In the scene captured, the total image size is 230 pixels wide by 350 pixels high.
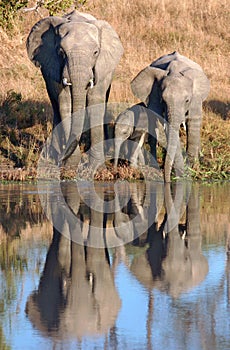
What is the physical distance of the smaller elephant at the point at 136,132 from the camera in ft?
58.6

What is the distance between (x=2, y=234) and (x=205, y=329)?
4414 mm

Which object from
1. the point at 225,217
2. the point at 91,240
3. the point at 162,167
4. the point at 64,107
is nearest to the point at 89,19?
the point at 64,107

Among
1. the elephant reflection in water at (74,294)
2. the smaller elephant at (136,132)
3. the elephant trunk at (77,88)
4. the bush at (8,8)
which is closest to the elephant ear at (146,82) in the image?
the smaller elephant at (136,132)

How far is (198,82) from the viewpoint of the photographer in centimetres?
1828

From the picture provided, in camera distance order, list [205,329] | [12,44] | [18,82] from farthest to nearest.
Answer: [12,44], [18,82], [205,329]

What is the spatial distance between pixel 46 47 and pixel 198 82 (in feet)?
9.34

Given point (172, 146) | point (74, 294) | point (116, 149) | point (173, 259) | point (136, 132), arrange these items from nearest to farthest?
1. point (74, 294)
2. point (173, 259)
3. point (172, 146)
4. point (116, 149)
5. point (136, 132)

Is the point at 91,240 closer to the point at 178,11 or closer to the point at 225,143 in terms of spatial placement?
the point at 225,143

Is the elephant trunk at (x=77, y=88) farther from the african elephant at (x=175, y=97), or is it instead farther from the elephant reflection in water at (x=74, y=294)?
the elephant reflection in water at (x=74, y=294)

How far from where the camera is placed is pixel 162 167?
17.8 meters

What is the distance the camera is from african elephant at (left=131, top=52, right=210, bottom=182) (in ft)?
55.8

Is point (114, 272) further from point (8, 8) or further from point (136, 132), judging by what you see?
point (8, 8)

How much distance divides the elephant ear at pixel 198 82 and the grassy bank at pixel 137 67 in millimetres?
1086

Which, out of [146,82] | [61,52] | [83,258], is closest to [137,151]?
[146,82]
